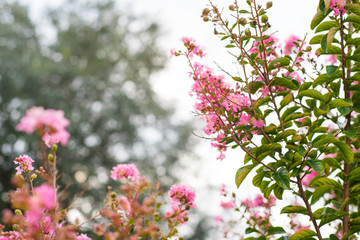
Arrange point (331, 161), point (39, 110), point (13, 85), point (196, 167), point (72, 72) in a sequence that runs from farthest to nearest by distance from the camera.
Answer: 1. point (196, 167)
2. point (72, 72)
3. point (13, 85)
4. point (331, 161)
5. point (39, 110)

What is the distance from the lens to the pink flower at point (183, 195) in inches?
42.8

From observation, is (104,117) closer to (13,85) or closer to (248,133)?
(13,85)

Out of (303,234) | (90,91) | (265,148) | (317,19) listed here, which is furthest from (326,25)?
(90,91)

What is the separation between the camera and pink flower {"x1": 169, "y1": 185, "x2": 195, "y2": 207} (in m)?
1.09

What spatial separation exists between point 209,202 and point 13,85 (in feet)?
16.0

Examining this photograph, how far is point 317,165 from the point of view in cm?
102

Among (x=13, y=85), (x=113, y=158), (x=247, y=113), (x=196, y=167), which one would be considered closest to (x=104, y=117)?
(x=113, y=158)

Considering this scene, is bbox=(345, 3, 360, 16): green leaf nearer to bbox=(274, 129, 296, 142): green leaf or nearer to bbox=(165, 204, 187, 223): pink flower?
bbox=(274, 129, 296, 142): green leaf

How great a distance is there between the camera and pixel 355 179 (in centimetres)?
112

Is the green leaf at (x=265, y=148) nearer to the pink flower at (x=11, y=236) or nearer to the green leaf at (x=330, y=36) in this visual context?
the green leaf at (x=330, y=36)

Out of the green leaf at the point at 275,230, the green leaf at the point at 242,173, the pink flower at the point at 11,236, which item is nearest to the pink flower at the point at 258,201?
the green leaf at the point at 275,230

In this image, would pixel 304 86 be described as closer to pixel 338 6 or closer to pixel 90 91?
pixel 338 6

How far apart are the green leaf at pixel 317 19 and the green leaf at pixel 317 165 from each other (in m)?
0.52

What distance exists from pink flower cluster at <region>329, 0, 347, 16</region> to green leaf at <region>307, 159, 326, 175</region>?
517 millimetres
